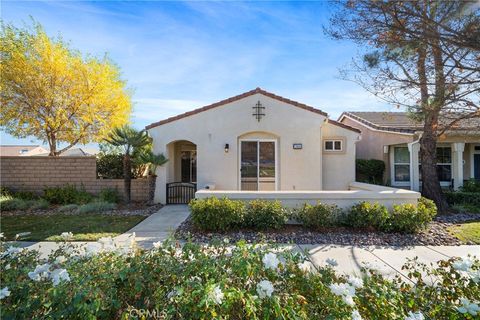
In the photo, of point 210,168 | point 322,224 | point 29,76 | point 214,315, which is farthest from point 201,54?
point 29,76

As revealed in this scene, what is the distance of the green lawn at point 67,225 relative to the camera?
7.06 metres

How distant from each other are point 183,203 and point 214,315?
10644mm

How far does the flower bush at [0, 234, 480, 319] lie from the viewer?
2145 mm

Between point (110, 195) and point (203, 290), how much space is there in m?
11.6

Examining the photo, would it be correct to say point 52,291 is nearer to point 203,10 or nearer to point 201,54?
point 203,10

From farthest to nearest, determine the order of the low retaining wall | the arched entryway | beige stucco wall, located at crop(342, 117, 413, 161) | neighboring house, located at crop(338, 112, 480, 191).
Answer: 1. beige stucco wall, located at crop(342, 117, 413, 161)
2. neighboring house, located at crop(338, 112, 480, 191)
3. the arched entryway
4. the low retaining wall

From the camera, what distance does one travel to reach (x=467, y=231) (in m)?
7.61

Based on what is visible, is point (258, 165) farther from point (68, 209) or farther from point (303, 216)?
point (68, 209)

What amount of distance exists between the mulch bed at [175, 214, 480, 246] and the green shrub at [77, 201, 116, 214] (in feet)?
15.1

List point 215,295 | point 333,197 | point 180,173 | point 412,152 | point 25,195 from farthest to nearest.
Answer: point 180,173 → point 412,152 → point 25,195 → point 333,197 → point 215,295

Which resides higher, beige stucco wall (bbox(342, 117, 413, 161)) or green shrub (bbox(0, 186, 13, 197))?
beige stucco wall (bbox(342, 117, 413, 161))

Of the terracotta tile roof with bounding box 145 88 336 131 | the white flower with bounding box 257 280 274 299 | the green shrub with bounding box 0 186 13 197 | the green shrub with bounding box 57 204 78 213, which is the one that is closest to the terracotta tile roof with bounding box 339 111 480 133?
the terracotta tile roof with bounding box 145 88 336 131

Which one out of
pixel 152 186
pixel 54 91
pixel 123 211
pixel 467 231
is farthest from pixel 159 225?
pixel 54 91

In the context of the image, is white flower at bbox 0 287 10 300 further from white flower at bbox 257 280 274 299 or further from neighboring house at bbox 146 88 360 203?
neighboring house at bbox 146 88 360 203
